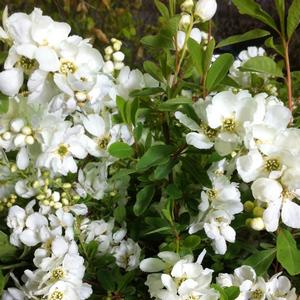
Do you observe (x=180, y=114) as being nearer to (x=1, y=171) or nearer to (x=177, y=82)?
(x=177, y=82)

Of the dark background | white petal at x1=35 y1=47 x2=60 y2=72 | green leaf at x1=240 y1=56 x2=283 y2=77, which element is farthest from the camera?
the dark background

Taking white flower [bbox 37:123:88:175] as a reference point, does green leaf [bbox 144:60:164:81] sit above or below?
above

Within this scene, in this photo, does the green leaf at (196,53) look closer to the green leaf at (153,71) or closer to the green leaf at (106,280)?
the green leaf at (153,71)

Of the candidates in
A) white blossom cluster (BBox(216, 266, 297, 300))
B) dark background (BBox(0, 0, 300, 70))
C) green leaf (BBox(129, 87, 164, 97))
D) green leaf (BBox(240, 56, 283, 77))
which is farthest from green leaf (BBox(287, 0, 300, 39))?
dark background (BBox(0, 0, 300, 70))

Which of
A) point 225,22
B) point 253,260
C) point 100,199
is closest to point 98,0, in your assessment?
point 225,22

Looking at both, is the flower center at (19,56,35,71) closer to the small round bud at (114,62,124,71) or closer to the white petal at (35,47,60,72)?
the white petal at (35,47,60,72)

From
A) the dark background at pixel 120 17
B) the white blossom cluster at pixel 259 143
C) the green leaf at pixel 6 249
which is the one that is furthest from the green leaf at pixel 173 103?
the dark background at pixel 120 17

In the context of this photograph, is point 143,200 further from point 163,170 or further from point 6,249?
point 6,249

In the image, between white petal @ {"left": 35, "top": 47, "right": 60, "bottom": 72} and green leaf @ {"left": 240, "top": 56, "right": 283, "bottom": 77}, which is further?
green leaf @ {"left": 240, "top": 56, "right": 283, "bottom": 77}
